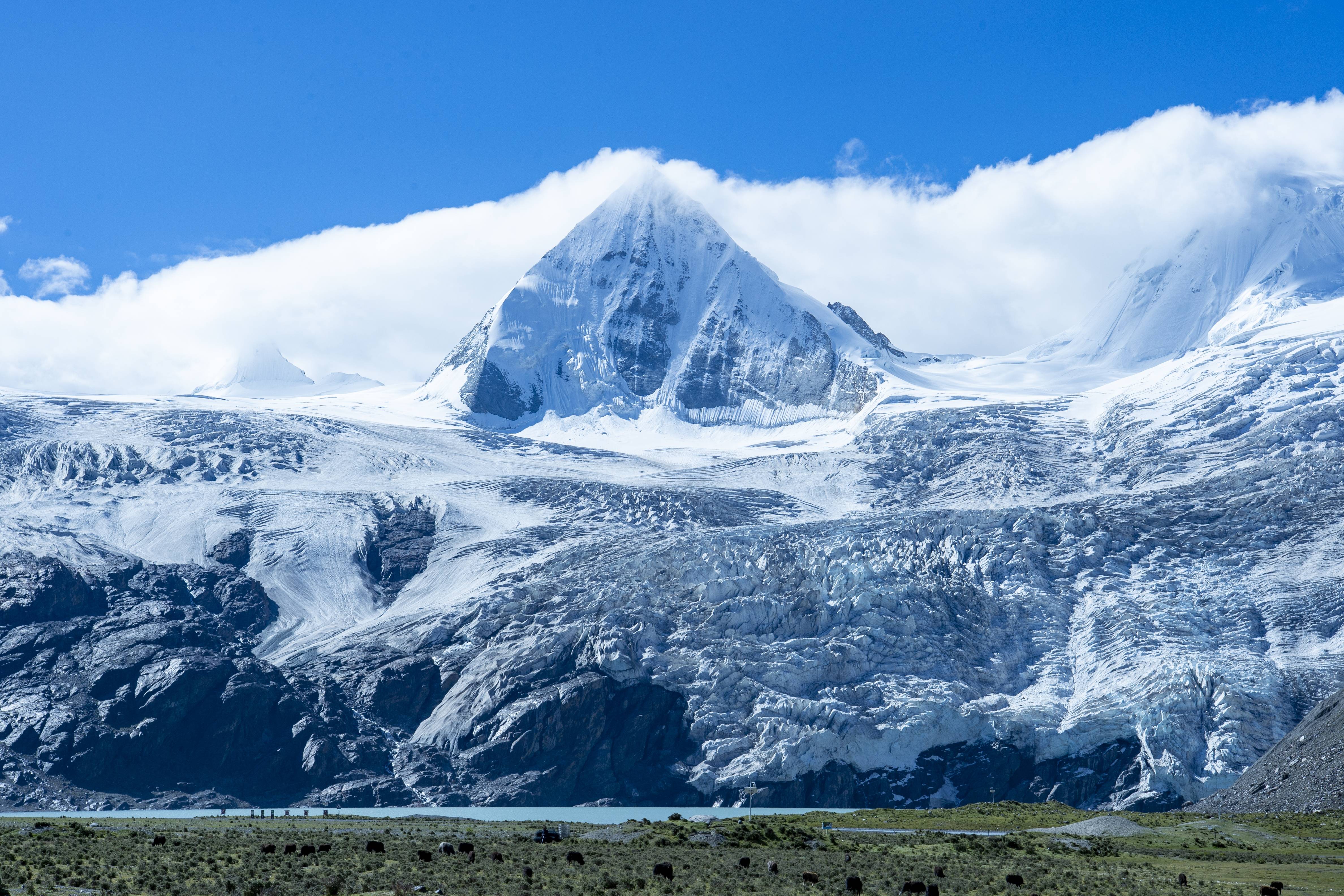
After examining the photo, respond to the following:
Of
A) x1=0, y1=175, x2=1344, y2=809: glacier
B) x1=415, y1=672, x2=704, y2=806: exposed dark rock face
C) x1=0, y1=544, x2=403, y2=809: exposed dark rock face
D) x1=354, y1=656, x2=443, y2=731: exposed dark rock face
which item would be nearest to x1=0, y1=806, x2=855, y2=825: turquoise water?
x1=415, y1=672, x2=704, y2=806: exposed dark rock face

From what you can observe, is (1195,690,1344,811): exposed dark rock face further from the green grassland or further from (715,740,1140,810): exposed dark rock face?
(715,740,1140,810): exposed dark rock face

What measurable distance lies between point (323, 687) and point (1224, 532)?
107 m

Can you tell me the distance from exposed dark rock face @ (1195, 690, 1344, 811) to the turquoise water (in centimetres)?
3045

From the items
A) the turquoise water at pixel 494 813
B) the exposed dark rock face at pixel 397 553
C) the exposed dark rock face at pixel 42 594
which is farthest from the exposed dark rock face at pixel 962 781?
the exposed dark rock face at pixel 42 594

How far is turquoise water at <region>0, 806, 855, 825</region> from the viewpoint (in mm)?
113062

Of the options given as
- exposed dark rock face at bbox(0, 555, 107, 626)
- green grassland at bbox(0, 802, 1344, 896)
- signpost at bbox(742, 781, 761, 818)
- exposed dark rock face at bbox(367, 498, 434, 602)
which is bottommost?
signpost at bbox(742, 781, 761, 818)

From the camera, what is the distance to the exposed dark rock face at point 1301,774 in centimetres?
9088

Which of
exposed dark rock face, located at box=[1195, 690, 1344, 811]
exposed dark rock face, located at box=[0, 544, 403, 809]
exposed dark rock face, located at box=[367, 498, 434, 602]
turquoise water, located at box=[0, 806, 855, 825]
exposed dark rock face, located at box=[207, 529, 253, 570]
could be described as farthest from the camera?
exposed dark rock face, located at box=[207, 529, 253, 570]

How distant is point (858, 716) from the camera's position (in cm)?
13762

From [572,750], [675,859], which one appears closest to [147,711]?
[572,750]

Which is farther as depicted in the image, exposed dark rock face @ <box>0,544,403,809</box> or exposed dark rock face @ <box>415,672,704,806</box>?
exposed dark rock face @ <box>0,544,403,809</box>

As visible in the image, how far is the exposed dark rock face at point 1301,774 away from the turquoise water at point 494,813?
3045cm

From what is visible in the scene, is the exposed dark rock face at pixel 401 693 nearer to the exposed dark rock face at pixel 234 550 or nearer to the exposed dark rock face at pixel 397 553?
the exposed dark rock face at pixel 397 553

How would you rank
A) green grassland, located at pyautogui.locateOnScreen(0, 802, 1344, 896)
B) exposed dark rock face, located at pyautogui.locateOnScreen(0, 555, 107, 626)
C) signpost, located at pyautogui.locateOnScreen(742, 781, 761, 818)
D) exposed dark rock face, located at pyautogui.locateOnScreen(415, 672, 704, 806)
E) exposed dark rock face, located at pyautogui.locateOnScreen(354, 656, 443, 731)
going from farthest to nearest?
Answer: 1. exposed dark rock face, located at pyautogui.locateOnScreen(0, 555, 107, 626)
2. exposed dark rock face, located at pyautogui.locateOnScreen(354, 656, 443, 731)
3. exposed dark rock face, located at pyautogui.locateOnScreen(415, 672, 704, 806)
4. signpost, located at pyautogui.locateOnScreen(742, 781, 761, 818)
5. green grassland, located at pyautogui.locateOnScreen(0, 802, 1344, 896)
